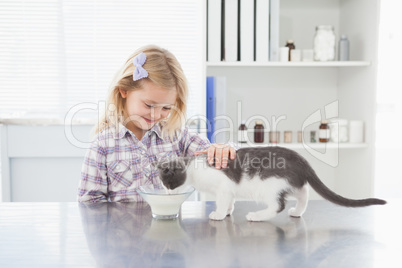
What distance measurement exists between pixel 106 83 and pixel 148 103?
1221 millimetres

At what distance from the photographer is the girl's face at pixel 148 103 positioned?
1.50m

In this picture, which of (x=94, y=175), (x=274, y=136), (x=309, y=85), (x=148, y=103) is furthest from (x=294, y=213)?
(x=309, y=85)

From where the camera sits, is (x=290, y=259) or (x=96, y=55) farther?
(x=96, y=55)

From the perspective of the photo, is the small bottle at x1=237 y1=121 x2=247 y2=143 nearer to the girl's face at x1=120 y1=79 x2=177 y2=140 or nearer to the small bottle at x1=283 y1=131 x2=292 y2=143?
the small bottle at x1=283 y1=131 x2=292 y2=143

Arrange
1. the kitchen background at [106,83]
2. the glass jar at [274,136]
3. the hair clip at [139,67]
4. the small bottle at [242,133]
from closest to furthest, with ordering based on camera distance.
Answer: the hair clip at [139,67] < the small bottle at [242,133] < the glass jar at [274,136] < the kitchen background at [106,83]

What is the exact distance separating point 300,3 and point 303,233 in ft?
6.00

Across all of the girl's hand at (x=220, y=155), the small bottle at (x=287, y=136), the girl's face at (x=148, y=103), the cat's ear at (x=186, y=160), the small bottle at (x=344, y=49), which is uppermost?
the small bottle at (x=344, y=49)

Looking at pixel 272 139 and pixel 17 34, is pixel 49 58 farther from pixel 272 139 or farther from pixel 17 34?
pixel 272 139

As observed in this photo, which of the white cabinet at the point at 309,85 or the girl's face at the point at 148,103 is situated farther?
the white cabinet at the point at 309,85

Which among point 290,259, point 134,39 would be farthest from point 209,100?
point 290,259

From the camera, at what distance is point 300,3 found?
2.51 meters

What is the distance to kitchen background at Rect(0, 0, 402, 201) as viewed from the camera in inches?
98.3

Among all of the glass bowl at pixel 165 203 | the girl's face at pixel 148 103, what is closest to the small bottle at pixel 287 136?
the girl's face at pixel 148 103

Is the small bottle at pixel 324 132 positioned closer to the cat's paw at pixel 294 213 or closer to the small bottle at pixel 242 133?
the small bottle at pixel 242 133
